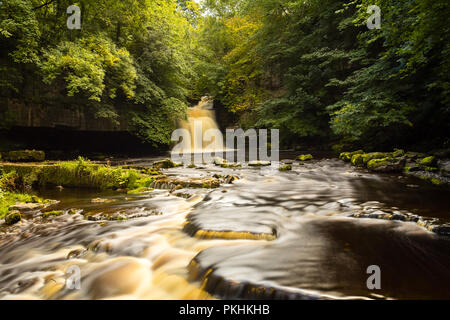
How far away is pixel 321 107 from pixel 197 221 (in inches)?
533

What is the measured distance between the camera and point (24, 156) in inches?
342

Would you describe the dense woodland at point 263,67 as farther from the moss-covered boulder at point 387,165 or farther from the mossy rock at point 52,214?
the mossy rock at point 52,214

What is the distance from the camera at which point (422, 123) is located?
9.24 metres

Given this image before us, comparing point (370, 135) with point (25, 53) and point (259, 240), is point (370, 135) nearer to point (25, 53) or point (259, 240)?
point (259, 240)

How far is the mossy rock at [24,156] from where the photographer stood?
8499mm

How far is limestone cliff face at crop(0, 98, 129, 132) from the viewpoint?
9.85 metres

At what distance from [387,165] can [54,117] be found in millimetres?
13949

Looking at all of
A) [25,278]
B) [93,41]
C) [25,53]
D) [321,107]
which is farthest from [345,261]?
[321,107]

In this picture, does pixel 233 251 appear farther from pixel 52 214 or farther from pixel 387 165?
pixel 387 165

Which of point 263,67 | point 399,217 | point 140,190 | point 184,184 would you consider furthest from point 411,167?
point 263,67

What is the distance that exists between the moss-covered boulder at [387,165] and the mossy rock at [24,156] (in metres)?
12.5

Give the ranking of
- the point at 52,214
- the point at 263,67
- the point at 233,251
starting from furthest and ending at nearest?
the point at 263,67 < the point at 52,214 < the point at 233,251

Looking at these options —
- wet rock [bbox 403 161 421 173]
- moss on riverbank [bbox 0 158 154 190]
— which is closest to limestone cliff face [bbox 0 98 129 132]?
moss on riverbank [bbox 0 158 154 190]
